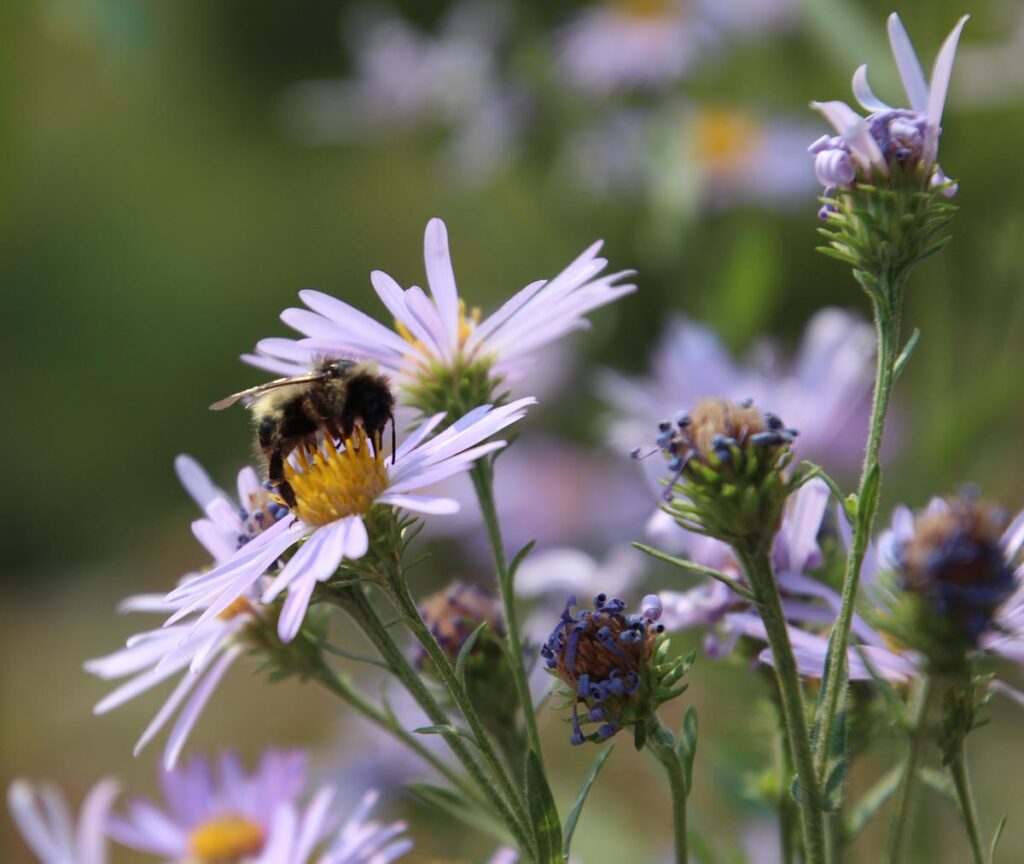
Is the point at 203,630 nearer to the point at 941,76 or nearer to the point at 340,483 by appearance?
the point at 340,483

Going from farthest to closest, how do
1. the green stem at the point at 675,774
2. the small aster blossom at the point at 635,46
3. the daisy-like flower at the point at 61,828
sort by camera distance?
1. the small aster blossom at the point at 635,46
2. the daisy-like flower at the point at 61,828
3. the green stem at the point at 675,774

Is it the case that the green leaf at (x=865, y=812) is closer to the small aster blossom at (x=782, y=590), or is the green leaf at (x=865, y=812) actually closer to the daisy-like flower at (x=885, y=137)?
the small aster blossom at (x=782, y=590)

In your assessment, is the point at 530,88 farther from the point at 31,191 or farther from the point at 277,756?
the point at 31,191

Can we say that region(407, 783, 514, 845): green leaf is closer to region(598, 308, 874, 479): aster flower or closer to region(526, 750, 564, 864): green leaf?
region(526, 750, 564, 864): green leaf

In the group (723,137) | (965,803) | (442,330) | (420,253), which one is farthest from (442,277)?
(420,253)

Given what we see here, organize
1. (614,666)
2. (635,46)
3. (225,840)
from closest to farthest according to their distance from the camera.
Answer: (614,666) < (225,840) < (635,46)

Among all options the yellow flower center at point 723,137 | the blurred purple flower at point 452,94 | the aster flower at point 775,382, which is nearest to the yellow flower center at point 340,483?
the aster flower at point 775,382

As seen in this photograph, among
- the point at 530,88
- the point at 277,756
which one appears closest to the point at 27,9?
the point at 530,88
